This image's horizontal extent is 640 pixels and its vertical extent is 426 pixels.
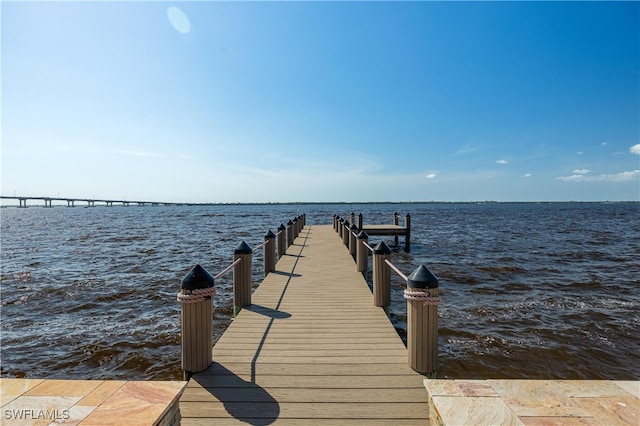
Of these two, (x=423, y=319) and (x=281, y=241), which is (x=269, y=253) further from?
(x=423, y=319)

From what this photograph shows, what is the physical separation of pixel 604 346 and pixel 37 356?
12.9 meters

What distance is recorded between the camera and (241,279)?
275 inches

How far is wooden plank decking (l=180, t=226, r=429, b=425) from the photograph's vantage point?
3472 millimetres

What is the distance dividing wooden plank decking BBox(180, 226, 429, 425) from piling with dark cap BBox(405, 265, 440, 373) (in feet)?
0.67

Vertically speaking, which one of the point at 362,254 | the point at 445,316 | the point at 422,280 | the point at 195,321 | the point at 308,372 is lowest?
the point at 445,316

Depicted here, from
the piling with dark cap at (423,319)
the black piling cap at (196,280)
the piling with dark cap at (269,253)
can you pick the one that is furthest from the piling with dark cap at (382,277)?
the piling with dark cap at (269,253)

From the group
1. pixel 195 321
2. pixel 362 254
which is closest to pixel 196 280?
pixel 195 321

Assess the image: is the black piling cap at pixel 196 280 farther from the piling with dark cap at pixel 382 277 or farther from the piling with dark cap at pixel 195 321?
the piling with dark cap at pixel 382 277

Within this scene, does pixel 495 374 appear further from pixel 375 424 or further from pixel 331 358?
pixel 375 424

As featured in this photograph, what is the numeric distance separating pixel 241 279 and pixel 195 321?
2.81 meters

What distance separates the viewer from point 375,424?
10.9 ft

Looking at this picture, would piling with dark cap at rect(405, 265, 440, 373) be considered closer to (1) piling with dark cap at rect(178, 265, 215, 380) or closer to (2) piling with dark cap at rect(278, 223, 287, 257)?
(1) piling with dark cap at rect(178, 265, 215, 380)

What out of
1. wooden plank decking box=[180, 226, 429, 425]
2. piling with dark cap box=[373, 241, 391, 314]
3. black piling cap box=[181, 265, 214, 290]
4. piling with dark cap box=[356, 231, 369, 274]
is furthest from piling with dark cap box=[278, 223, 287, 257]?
black piling cap box=[181, 265, 214, 290]

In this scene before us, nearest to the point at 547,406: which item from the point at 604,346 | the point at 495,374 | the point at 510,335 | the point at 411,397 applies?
the point at 411,397
